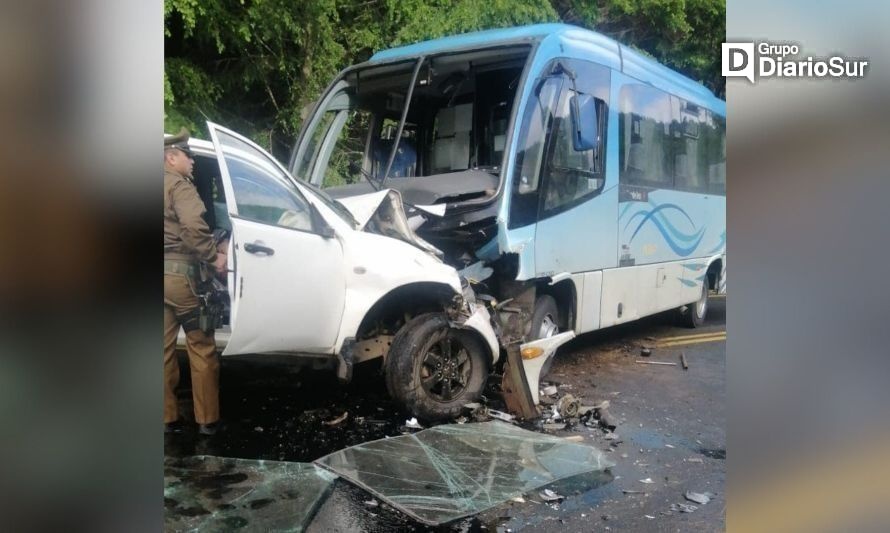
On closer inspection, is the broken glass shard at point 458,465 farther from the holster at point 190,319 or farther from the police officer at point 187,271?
the holster at point 190,319

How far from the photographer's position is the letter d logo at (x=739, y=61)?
8.13 feet

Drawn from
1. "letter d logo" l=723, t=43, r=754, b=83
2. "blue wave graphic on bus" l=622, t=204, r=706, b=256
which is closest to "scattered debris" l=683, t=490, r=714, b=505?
"blue wave graphic on bus" l=622, t=204, r=706, b=256

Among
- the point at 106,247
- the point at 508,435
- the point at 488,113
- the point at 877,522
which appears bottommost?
the point at 877,522

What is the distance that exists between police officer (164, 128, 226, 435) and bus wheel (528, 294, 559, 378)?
1.24 metres

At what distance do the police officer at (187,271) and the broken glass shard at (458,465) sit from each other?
51cm

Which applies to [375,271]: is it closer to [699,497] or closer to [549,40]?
[549,40]

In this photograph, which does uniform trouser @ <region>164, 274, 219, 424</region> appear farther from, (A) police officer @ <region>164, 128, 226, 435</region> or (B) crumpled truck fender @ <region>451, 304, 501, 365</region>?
(B) crumpled truck fender @ <region>451, 304, 501, 365</region>

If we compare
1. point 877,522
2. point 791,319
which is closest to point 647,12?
point 791,319

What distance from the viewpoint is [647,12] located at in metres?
2.45

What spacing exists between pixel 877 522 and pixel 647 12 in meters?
2.33

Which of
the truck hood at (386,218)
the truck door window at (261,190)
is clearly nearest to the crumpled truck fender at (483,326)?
the truck hood at (386,218)

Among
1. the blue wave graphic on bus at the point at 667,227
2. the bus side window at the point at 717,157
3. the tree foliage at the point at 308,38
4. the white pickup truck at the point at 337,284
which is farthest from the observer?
the blue wave graphic on bus at the point at 667,227

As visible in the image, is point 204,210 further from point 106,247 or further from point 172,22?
point 172,22

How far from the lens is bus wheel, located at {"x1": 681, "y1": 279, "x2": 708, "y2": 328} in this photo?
8.27 ft
